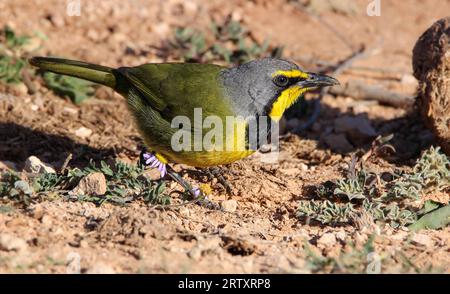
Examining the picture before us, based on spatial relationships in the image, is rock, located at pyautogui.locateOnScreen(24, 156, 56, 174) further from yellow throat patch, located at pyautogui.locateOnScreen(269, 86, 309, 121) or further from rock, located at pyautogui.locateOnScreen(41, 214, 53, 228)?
yellow throat patch, located at pyautogui.locateOnScreen(269, 86, 309, 121)

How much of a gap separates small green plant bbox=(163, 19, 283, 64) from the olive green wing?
6.54ft

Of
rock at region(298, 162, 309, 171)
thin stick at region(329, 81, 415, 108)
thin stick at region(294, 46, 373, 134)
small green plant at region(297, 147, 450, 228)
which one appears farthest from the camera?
thin stick at region(329, 81, 415, 108)

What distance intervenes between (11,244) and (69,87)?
3501 millimetres

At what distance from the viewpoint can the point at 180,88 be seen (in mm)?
5699

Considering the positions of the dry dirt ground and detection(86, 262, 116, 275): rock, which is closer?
detection(86, 262, 116, 275): rock

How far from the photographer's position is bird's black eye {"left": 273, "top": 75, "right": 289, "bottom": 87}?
18.0ft

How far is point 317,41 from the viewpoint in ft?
29.9

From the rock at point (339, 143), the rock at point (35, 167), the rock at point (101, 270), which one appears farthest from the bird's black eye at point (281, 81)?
the rock at point (101, 270)

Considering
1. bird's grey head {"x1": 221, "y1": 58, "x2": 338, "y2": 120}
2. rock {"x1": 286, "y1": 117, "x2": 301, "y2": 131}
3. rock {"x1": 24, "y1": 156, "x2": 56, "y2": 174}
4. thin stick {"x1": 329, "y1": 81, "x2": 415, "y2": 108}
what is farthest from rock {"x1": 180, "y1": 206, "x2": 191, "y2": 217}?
thin stick {"x1": 329, "y1": 81, "x2": 415, "y2": 108}

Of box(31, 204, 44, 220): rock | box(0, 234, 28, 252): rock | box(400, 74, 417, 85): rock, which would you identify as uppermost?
box(400, 74, 417, 85): rock

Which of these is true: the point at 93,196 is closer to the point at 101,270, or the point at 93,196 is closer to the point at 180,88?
the point at 101,270

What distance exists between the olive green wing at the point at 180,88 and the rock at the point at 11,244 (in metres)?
1.81

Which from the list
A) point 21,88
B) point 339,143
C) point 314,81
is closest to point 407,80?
point 339,143
